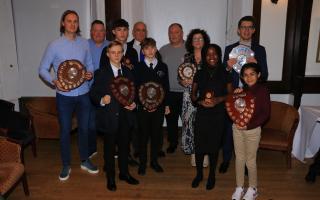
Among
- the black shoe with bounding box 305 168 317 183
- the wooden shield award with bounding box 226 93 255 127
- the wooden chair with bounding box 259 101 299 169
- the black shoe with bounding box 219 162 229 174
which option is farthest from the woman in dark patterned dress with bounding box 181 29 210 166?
the black shoe with bounding box 305 168 317 183

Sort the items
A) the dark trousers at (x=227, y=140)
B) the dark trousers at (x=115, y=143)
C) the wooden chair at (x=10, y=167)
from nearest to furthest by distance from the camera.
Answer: the wooden chair at (x=10, y=167)
the dark trousers at (x=115, y=143)
the dark trousers at (x=227, y=140)

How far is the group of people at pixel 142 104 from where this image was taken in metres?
3.24

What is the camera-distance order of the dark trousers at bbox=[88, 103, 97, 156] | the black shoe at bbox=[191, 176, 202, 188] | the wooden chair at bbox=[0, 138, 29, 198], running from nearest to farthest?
the wooden chair at bbox=[0, 138, 29, 198] < the black shoe at bbox=[191, 176, 202, 188] < the dark trousers at bbox=[88, 103, 97, 156]

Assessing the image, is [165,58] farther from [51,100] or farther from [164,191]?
[51,100]

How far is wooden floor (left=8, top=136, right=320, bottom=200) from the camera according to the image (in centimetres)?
346

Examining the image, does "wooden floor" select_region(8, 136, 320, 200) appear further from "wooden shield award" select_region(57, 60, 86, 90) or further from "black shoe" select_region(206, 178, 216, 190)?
"wooden shield award" select_region(57, 60, 86, 90)

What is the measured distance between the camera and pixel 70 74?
11.4 ft

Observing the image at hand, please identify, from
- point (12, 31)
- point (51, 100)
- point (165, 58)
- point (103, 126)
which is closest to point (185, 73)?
point (165, 58)

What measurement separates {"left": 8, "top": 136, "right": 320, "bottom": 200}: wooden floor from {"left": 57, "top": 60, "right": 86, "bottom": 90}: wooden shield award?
1.11m

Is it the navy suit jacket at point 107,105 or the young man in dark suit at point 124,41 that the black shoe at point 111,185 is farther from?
the young man in dark suit at point 124,41

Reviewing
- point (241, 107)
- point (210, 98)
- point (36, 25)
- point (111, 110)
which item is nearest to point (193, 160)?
point (210, 98)

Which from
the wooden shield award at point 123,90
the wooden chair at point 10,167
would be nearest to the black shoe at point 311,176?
the wooden shield award at point 123,90

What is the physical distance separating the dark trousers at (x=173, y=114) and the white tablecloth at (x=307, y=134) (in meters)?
1.56

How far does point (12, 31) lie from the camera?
5.09 meters
